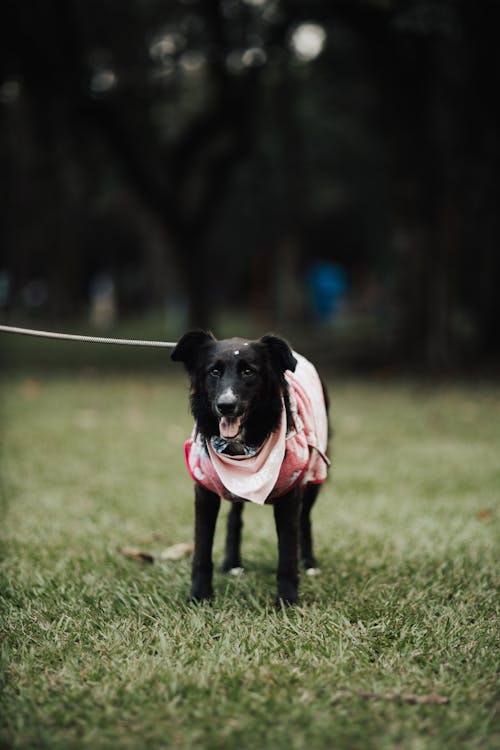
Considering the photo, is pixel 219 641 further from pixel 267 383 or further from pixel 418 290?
pixel 418 290

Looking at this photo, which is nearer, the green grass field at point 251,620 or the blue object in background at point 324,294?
the green grass field at point 251,620

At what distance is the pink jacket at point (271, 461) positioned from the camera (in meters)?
3.27

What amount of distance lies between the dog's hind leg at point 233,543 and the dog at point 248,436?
1.51 feet

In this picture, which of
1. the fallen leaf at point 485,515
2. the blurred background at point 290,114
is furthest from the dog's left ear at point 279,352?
the blurred background at point 290,114

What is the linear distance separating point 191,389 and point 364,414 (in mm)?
6562

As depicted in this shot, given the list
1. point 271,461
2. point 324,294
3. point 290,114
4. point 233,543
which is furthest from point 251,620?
point 324,294

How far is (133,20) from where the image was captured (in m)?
16.7

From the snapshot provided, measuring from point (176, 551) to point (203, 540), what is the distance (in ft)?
2.82

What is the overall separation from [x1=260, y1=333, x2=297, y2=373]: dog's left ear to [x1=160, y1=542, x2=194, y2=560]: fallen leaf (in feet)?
4.73

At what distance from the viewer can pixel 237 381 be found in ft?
10.5

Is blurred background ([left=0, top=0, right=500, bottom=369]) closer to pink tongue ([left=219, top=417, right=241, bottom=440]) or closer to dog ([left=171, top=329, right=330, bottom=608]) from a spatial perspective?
dog ([left=171, top=329, right=330, bottom=608])

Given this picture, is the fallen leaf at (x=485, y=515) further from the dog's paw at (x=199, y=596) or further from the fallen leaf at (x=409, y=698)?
the fallen leaf at (x=409, y=698)

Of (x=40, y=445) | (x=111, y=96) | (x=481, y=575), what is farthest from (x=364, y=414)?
(x=111, y=96)

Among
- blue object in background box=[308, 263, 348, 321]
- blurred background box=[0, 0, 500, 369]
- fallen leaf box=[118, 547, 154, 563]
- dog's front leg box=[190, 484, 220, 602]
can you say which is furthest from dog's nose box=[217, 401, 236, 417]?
blue object in background box=[308, 263, 348, 321]
